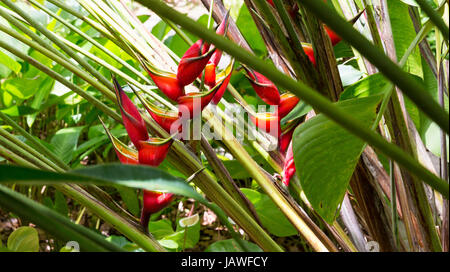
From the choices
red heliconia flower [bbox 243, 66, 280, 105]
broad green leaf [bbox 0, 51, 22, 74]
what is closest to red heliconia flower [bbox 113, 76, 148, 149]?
red heliconia flower [bbox 243, 66, 280, 105]

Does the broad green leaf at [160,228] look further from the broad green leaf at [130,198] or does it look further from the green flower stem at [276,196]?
the green flower stem at [276,196]

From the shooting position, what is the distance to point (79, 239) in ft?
0.54

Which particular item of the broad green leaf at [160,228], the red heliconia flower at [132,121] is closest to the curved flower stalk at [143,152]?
the red heliconia flower at [132,121]

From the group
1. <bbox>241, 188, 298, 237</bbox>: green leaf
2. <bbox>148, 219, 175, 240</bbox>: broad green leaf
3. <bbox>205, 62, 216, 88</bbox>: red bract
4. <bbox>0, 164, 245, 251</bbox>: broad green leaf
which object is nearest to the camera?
<bbox>0, 164, 245, 251</bbox>: broad green leaf

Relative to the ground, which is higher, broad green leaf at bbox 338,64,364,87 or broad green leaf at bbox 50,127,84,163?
broad green leaf at bbox 338,64,364,87

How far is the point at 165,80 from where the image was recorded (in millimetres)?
335

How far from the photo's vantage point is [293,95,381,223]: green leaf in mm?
268

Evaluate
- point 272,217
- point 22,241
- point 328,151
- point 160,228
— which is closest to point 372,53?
point 328,151

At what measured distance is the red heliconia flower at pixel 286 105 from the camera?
39cm

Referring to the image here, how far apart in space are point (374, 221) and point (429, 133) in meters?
0.11

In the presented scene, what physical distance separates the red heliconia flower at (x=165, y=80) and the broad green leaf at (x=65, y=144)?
40 cm

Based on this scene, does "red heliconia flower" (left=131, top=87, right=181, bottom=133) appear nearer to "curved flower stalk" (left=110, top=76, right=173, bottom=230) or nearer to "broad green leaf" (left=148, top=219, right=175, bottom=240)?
"curved flower stalk" (left=110, top=76, right=173, bottom=230)

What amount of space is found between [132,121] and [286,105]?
0.14 meters

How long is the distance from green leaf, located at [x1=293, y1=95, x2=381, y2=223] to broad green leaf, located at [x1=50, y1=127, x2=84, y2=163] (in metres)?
0.49
